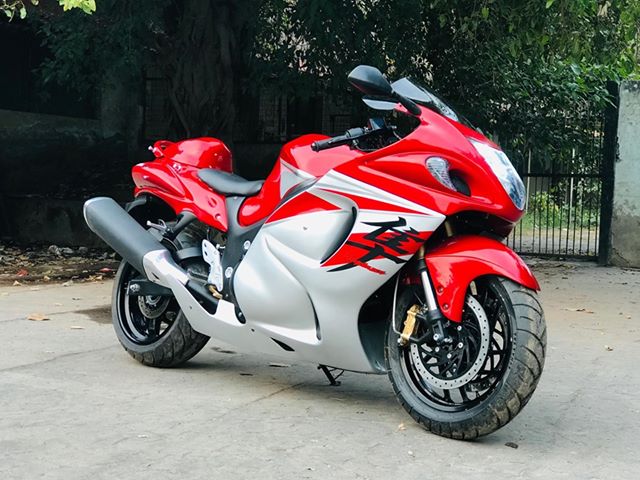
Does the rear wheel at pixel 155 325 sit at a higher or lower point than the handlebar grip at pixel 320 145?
lower

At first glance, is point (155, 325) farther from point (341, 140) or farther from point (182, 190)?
point (341, 140)

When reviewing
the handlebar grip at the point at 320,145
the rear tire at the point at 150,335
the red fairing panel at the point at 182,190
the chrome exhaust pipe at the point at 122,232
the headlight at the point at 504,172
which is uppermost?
the handlebar grip at the point at 320,145

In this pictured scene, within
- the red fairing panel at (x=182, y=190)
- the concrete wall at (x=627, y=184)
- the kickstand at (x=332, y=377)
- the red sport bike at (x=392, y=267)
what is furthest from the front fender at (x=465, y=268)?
the concrete wall at (x=627, y=184)

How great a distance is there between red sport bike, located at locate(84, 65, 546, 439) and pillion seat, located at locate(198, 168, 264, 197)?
0.01 metres

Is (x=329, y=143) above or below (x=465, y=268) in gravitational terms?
above

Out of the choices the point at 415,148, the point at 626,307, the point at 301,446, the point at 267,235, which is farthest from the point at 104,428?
the point at 626,307

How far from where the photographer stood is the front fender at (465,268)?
3877 millimetres

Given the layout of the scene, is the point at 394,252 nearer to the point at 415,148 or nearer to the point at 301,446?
the point at 415,148

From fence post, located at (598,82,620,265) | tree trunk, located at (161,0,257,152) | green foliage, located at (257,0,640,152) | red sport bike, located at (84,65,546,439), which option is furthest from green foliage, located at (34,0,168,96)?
red sport bike, located at (84,65,546,439)

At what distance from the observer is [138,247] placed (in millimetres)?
5207

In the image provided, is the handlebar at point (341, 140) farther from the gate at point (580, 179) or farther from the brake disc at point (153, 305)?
the gate at point (580, 179)

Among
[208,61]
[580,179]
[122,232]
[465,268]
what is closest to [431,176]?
[465,268]

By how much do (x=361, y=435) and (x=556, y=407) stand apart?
1192 mm

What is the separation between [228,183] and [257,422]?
140cm
